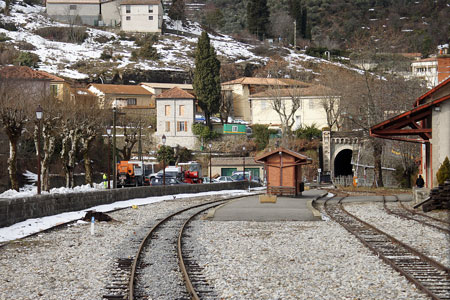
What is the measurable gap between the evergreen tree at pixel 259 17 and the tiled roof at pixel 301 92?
6939cm

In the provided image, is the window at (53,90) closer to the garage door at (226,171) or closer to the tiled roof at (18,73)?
the tiled roof at (18,73)

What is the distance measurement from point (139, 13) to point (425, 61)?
216 ft

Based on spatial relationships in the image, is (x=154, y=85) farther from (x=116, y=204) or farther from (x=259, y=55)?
(x=116, y=204)

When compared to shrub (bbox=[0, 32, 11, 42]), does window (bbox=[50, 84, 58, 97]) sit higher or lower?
lower

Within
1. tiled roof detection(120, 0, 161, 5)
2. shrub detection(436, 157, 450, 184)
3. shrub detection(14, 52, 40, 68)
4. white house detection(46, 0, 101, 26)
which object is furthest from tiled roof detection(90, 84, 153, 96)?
shrub detection(436, 157, 450, 184)

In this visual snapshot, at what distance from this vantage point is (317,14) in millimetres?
193000

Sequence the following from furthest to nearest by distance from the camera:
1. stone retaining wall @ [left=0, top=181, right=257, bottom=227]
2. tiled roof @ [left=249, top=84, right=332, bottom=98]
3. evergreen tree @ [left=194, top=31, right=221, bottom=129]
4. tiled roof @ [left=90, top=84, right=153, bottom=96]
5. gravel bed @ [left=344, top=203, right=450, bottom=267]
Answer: tiled roof @ [left=90, top=84, right=153, bottom=96] < evergreen tree @ [left=194, top=31, right=221, bottom=129] < tiled roof @ [left=249, top=84, right=332, bottom=98] < stone retaining wall @ [left=0, top=181, right=257, bottom=227] < gravel bed @ [left=344, top=203, right=450, bottom=267]

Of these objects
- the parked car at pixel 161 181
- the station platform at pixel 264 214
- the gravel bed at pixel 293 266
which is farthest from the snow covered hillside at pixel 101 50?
the gravel bed at pixel 293 266

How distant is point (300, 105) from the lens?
8881 cm

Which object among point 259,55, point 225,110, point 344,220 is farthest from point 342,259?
point 259,55

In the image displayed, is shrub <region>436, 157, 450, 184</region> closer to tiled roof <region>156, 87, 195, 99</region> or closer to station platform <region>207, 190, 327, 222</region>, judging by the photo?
station platform <region>207, 190, 327, 222</region>

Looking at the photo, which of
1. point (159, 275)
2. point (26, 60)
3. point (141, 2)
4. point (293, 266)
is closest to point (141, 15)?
point (141, 2)

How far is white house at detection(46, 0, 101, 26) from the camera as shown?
144 meters

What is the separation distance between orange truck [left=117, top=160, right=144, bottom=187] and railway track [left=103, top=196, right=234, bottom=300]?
37093mm
